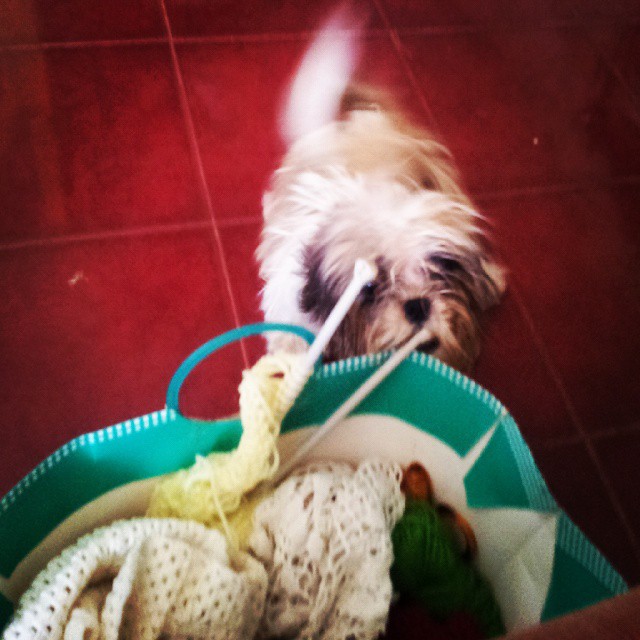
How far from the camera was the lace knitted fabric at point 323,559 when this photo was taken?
0.74 metres

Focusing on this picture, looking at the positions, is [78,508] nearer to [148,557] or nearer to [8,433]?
[148,557]

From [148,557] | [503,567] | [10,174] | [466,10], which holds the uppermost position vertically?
[466,10]

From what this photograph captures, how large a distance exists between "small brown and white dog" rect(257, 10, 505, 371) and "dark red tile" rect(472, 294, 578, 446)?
0.05 m

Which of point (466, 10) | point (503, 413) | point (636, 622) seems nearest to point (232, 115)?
point (466, 10)

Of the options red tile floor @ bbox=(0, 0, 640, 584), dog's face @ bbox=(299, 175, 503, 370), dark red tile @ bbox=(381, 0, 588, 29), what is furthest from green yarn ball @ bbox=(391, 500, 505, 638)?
dark red tile @ bbox=(381, 0, 588, 29)

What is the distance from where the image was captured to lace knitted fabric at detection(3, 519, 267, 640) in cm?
62

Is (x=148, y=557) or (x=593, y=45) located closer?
(x=148, y=557)

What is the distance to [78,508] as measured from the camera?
694 millimetres

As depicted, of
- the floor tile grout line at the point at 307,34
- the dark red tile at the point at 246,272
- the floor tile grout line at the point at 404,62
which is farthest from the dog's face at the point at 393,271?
the floor tile grout line at the point at 307,34

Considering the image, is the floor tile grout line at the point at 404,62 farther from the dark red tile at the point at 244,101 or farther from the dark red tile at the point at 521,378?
the dark red tile at the point at 521,378

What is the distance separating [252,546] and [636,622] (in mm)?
440

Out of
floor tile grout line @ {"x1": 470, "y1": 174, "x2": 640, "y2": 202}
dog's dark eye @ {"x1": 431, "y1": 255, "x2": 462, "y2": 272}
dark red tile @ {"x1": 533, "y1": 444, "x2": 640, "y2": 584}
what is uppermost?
floor tile grout line @ {"x1": 470, "y1": 174, "x2": 640, "y2": 202}

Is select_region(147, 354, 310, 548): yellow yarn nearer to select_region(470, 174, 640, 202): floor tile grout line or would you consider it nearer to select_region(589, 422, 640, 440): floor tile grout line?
select_region(589, 422, 640, 440): floor tile grout line

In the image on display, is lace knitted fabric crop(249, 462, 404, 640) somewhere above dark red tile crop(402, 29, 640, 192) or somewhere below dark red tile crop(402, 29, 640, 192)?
below
